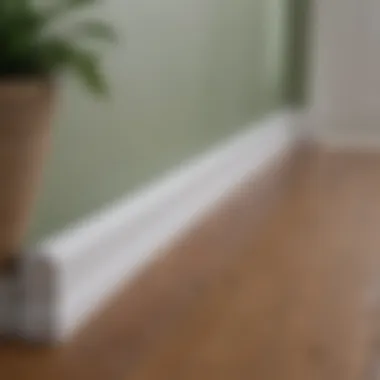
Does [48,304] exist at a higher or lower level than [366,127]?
higher

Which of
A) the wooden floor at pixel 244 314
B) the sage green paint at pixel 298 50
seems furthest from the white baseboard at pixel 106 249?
the sage green paint at pixel 298 50

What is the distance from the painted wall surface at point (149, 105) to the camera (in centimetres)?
148

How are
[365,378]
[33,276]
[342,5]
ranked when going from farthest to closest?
[342,5], [33,276], [365,378]

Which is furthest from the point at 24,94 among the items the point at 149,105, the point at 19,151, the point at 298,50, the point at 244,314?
the point at 298,50

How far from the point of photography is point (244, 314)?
1.49 meters

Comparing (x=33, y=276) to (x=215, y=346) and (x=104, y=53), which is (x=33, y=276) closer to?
(x=215, y=346)

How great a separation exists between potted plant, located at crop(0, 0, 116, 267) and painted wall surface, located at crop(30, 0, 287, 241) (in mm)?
96

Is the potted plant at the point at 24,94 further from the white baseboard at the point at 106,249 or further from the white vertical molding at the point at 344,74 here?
the white vertical molding at the point at 344,74

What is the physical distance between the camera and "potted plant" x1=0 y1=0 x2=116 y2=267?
4.12 ft

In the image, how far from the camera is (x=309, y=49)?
403 centimetres

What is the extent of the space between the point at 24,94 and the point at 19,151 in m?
0.08

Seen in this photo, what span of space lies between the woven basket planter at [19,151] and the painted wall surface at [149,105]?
3.2 inches

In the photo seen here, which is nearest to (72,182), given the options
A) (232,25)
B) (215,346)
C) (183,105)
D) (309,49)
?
(215,346)

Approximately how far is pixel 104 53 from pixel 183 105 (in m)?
0.60
